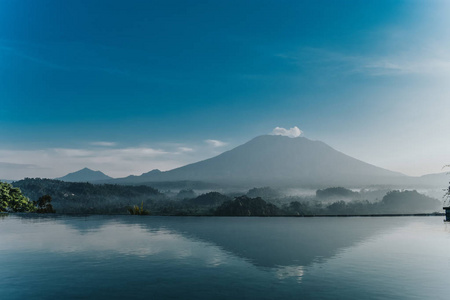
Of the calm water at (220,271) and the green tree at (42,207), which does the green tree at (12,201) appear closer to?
the green tree at (42,207)

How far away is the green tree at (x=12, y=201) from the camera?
97625 mm

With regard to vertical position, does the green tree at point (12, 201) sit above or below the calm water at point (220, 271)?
above

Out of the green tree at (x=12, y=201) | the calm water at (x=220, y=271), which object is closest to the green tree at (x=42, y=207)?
the green tree at (x=12, y=201)

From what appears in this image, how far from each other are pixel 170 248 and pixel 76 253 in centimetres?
872

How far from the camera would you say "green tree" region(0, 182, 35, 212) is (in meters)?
97.6

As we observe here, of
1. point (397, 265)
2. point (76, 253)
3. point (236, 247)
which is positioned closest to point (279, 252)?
point (236, 247)

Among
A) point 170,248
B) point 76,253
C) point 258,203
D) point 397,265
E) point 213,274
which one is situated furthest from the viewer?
point 258,203

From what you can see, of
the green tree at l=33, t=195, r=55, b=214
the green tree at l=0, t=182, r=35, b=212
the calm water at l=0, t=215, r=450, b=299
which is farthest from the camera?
the green tree at l=33, t=195, r=55, b=214

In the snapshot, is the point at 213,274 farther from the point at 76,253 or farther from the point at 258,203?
the point at 258,203

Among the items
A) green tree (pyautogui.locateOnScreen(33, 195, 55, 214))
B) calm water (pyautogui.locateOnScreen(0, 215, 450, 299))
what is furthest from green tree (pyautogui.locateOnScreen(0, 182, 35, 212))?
calm water (pyautogui.locateOnScreen(0, 215, 450, 299))

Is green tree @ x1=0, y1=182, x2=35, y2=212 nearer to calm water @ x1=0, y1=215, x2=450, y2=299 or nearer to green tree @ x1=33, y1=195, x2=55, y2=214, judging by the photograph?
green tree @ x1=33, y1=195, x2=55, y2=214

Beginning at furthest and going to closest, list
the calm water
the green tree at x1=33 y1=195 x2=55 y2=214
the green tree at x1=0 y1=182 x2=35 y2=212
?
the green tree at x1=33 y1=195 x2=55 y2=214
the green tree at x1=0 y1=182 x2=35 y2=212
the calm water

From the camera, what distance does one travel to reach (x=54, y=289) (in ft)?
65.1

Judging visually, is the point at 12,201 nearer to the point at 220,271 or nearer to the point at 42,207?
the point at 42,207
